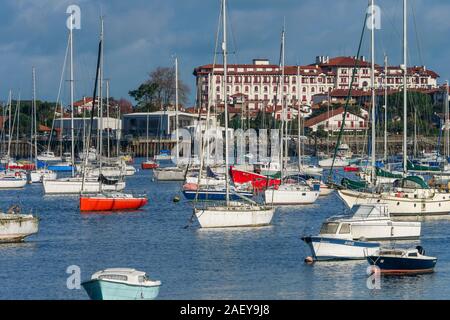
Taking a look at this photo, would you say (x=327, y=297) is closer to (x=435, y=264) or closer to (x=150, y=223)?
(x=435, y=264)

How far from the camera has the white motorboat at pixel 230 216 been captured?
2251 inches

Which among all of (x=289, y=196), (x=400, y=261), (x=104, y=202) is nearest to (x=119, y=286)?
(x=400, y=261)

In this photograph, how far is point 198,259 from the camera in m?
49.6

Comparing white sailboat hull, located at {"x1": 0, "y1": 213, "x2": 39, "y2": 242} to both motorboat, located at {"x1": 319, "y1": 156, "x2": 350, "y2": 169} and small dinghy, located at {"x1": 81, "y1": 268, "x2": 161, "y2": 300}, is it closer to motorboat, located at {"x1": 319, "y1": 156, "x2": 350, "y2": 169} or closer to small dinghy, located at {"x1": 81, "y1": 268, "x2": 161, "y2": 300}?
small dinghy, located at {"x1": 81, "y1": 268, "x2": 161, "y2": 300}

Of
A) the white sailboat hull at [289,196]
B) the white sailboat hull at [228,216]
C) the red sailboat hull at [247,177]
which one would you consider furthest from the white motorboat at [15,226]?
the red sailboat hull at [247,177]

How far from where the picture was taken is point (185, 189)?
8188 cm

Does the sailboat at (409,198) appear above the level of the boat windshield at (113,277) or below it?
above

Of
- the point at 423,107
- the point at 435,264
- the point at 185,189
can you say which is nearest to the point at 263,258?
the point at 435,264

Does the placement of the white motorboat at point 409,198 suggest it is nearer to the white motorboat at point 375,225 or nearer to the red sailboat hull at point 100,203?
the white motorboat at point 375,225

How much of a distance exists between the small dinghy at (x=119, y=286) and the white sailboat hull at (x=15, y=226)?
15025 mm

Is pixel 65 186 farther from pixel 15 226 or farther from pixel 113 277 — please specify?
pixel 113 277
